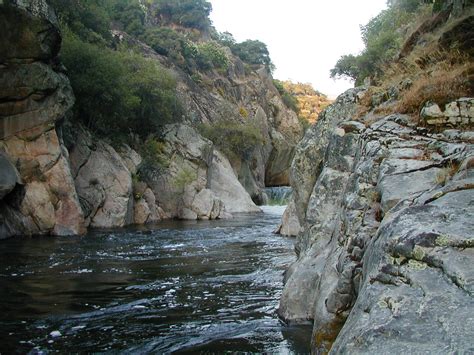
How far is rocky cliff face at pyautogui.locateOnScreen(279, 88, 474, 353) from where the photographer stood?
3.15 metres

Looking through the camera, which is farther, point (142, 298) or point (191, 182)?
point (191, 182)

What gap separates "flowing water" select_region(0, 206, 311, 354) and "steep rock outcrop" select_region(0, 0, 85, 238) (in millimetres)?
2120

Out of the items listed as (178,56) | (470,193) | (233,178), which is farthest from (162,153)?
(470,193)

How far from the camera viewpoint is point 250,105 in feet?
201

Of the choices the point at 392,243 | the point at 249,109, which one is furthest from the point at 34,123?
the point at 249,109

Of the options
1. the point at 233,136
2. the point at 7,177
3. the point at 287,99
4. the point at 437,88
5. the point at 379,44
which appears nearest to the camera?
the point at 437,88

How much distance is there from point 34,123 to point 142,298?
13526 mm

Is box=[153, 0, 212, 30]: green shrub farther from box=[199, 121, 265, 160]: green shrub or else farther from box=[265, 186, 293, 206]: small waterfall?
box=[265, 186, 293, 206]: small waterfall

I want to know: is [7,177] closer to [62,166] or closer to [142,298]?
[62,166]

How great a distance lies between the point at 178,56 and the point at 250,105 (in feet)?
43.1

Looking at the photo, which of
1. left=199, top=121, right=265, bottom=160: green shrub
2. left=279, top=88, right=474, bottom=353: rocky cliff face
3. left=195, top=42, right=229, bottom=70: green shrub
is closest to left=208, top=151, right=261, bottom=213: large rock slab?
left=199, top=121, right=265, bottom=160: green shrub

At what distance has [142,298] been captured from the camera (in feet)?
30.9

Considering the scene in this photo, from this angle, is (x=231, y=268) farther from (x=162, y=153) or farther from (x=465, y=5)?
(x=162, y=153)

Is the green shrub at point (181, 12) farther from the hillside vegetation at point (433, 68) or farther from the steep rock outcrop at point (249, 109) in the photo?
the hillside vegetation at point (433, 68)
